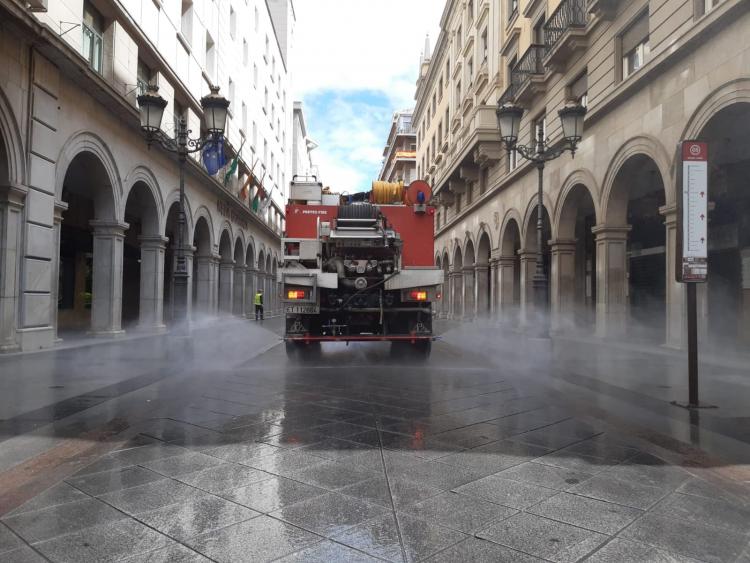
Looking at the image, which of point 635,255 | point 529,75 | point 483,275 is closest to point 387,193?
point 635,255

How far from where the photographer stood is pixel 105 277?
14312mm

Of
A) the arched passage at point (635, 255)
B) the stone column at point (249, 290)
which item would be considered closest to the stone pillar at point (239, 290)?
the stone column at point (249, 290)

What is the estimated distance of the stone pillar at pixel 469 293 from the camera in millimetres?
29031

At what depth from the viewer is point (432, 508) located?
326 centimetres

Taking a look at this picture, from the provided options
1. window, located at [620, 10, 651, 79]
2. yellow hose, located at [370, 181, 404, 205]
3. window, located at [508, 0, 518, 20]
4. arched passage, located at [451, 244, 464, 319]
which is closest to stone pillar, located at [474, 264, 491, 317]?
arched passage, located at [451, 244, 464, 319]

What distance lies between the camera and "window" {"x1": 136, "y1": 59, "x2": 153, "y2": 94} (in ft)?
52.3

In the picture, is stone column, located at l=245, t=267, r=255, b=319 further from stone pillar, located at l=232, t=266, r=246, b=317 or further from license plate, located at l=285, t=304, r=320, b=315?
license plate, located at l=285, t=304, r=320, b=315

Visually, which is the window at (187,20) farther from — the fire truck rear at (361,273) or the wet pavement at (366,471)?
the wet pavement at (366,471)

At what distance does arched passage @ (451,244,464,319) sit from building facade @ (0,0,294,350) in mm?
11925

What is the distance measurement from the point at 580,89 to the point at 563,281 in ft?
18.9

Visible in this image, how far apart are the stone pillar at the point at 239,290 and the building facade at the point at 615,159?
40.5ft

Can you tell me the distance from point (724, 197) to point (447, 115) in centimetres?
2614

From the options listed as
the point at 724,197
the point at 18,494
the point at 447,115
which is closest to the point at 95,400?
the point at 18,494

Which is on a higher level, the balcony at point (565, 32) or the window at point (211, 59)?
the window at point (211, 59)
